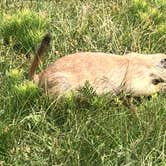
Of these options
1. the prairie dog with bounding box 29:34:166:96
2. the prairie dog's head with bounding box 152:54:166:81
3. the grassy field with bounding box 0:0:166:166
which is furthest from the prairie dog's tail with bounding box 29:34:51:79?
the prairie dog's head with bounding box 152:54:166:81

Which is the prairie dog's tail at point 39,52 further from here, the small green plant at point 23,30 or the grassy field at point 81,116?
the small green plant at point 23,30

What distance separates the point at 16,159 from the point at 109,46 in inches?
81.0

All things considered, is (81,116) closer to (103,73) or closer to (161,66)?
(103,73)

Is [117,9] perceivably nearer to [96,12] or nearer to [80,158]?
[96,12]

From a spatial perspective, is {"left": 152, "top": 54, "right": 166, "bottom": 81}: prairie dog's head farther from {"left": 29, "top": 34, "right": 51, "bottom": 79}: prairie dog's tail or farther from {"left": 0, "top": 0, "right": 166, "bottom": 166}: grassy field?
{"left": 29, "top": 34, "right": 51, "bottom": 79}: prairie dog's tail

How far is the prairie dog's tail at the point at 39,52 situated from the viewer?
189 inches

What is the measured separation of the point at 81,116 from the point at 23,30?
5.04 feet

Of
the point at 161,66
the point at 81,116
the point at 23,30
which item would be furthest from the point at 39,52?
the point at 161,66

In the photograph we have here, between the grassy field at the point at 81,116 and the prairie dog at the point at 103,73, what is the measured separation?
15 cm

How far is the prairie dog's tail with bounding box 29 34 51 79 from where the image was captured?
480 cm

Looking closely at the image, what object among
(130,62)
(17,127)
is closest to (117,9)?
(130,62)

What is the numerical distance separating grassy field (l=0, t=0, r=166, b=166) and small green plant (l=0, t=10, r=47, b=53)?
36 millimetres

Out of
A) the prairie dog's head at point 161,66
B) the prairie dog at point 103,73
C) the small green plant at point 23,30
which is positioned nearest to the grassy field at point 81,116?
the small green plant at point 23,30

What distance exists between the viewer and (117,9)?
646cm
